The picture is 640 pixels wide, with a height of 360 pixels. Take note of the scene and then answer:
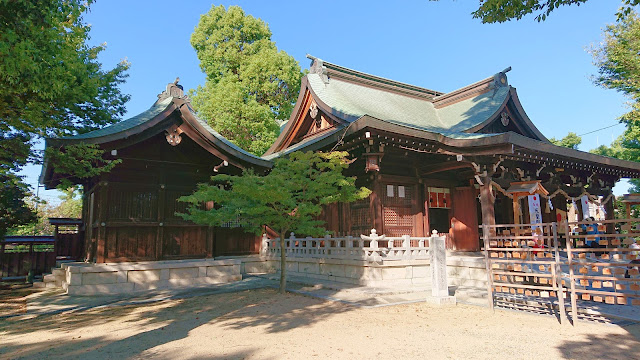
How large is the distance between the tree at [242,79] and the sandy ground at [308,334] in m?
16.6

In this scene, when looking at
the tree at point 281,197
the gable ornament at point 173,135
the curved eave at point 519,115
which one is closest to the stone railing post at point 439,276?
the tree at point 281,197

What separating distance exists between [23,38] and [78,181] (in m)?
9.04

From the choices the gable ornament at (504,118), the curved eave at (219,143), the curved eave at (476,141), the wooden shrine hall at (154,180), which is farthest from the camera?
the gable ornament at (504,118)

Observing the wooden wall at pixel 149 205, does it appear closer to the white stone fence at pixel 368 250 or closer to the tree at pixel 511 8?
the white stone fence at pixel 368 250

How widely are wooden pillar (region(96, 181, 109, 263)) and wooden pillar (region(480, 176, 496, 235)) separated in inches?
467

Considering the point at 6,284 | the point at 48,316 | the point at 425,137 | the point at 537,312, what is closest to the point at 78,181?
the point at 6,284

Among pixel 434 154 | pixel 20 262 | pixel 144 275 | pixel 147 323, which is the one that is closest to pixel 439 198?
pixel 434 154

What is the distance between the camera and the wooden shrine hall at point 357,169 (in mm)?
11609

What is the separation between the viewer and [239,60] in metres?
25.5

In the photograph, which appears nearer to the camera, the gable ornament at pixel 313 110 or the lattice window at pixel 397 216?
the lattice window at pixel 397 216

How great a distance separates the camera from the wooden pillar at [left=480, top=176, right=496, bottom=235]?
11.6 m

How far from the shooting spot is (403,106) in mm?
18625

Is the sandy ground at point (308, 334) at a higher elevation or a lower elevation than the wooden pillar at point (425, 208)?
lower

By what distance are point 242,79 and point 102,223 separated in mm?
15775
